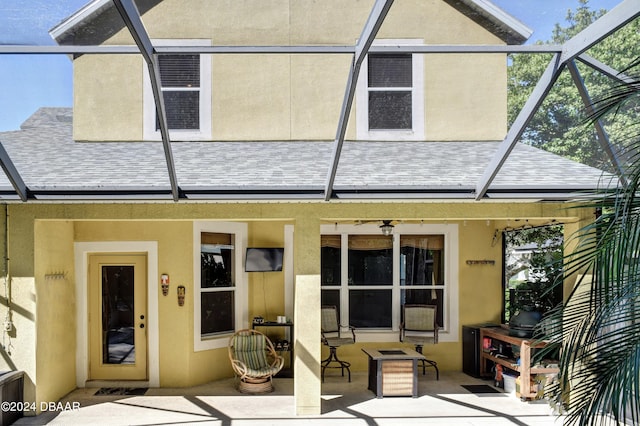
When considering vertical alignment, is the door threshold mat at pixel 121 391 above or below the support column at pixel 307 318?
below

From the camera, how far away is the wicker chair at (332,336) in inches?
349

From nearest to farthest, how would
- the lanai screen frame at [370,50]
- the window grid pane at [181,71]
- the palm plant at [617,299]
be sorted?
1. the palm plant at [617,299]
2. the lanai screen frame at [370,50]
3. the window grid pane at [181,71]

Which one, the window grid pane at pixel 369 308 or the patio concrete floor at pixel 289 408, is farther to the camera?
the window grid pane at pixel 369 308

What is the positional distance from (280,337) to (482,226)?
4.04 metres

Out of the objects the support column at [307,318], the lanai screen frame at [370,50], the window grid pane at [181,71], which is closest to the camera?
the lanai screen frame at [370,50]

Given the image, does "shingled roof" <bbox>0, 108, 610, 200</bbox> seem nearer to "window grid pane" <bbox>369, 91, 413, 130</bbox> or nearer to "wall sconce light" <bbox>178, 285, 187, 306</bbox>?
"window grid pane" <bbox>369, 91, 413, 130</bbox>

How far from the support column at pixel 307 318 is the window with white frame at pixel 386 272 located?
2.48m

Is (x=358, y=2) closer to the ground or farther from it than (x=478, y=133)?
farther from it

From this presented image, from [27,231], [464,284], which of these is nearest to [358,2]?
[464,284]

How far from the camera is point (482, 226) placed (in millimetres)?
9648

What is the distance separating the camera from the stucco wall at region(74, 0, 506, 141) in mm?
8367

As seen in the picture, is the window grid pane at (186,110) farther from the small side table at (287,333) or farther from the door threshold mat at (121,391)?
the door threshold mat at (121,391)

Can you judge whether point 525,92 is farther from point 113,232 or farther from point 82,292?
point 82,292

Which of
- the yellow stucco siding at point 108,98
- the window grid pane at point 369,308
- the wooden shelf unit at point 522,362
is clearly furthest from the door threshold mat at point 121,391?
the wooden shelf unit at point 522,362
